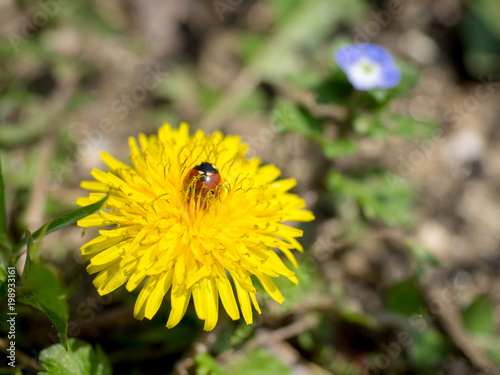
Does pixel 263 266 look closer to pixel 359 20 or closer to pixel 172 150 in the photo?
pixel 172 150

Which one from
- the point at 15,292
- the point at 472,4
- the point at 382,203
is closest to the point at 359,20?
the point at 472,4

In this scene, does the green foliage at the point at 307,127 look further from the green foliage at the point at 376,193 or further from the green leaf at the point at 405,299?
the green leaf at the point at 405,299

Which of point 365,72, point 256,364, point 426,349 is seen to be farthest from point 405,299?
point 365,72

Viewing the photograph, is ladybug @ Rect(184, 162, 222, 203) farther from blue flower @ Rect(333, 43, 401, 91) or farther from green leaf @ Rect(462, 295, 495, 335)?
green leaf @ Rect(462, 295, 495, 335)

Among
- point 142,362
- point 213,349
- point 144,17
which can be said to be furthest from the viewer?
point 144,17

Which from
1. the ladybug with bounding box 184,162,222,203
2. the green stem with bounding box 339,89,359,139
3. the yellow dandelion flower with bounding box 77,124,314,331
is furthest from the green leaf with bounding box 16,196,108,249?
the green stem with bounding box 339,89,359,139

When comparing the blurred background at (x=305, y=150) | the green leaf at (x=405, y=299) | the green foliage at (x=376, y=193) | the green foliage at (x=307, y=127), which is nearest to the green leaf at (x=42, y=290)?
the blurred background at (x=305, y=150)
